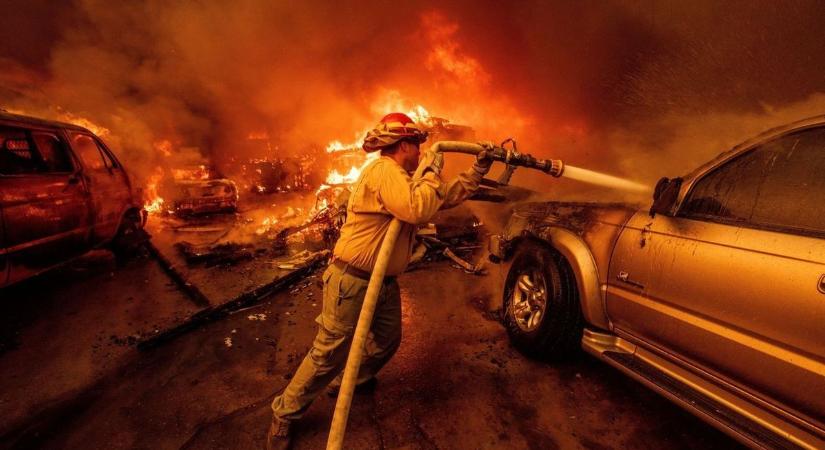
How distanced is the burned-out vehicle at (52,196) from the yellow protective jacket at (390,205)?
4257 millimetres

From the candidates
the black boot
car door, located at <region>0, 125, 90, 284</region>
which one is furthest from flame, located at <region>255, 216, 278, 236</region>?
the black boot

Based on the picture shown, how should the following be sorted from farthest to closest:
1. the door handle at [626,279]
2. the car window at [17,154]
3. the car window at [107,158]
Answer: the car window at [107,158] < the car window at [17,154] < the door handle at [626,279]

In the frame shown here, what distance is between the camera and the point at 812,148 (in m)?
1.97

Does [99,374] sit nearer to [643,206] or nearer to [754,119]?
[643,206]

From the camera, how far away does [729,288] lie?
2.00 meters

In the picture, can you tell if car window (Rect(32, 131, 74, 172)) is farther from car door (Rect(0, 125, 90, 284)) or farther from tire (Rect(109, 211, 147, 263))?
tire (Rect(109, 211, 147, 263))

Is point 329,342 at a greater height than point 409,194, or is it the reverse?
point 409,194

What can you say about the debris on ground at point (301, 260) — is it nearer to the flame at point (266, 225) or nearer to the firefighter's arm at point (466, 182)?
the flame at point (266, 225)

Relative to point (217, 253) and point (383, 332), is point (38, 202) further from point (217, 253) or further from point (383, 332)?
point (383, 332)

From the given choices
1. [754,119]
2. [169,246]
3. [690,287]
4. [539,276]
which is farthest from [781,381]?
[169,246]

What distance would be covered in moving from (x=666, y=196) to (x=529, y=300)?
1677mm

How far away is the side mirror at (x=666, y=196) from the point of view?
2.34 meters

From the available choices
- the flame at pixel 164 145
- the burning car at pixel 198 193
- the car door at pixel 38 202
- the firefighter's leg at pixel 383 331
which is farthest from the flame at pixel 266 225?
the flame at pixel 164 145

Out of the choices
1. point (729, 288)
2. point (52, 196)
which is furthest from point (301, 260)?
point (729, 288)
